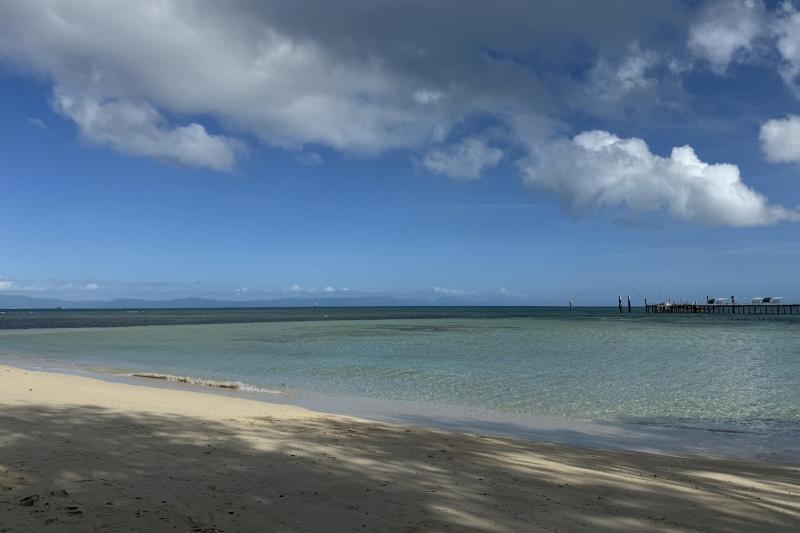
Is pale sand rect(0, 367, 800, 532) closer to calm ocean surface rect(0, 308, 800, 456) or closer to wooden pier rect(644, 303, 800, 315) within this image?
calm ocean surface rect(0, 308, 800, 456)

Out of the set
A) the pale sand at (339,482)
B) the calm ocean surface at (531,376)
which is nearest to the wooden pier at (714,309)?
the calm ocean surface at (531,376)

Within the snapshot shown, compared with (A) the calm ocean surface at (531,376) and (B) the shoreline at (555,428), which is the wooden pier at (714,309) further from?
(B) the shoreline at (555,428)

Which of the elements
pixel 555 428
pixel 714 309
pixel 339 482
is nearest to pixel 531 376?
pixel 555 428

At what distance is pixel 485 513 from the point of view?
17.4 ft

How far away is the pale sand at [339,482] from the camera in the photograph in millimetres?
4977

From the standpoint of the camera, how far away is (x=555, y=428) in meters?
11.8

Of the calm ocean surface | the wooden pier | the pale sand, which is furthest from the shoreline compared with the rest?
the wooden pier

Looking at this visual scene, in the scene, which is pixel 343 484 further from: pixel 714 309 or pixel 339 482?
pixel 714 309

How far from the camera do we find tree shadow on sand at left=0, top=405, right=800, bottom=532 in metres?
4.96

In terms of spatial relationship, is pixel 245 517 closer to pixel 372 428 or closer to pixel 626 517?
pixel 626 517

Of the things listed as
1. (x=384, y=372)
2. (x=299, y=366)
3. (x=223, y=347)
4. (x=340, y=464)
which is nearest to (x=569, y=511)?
(x=340, y=464)

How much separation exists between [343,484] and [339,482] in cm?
8

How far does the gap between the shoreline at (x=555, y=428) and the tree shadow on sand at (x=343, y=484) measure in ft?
4.21

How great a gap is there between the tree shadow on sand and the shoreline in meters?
1.28
